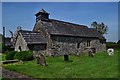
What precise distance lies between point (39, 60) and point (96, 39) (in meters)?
27.2

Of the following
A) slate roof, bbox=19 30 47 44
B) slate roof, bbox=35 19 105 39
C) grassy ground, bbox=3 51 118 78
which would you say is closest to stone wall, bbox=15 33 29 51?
slate roof, bbox=19 30 47 44

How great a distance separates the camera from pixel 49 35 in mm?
33438

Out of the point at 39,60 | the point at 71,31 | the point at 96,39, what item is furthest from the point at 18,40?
the point at 96,39

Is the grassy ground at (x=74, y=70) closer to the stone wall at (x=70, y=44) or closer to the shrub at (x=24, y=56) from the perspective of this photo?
the shrub at (x=24, y=56)

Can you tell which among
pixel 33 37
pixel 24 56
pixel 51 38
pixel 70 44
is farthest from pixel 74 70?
pixel 70 44

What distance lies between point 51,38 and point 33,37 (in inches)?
125

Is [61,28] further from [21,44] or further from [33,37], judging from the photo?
[21,44]

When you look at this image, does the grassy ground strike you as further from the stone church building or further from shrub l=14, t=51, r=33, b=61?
the stone church building

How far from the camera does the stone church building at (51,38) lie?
31.9 meters

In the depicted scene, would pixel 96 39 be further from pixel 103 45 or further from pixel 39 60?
pixel 39 60

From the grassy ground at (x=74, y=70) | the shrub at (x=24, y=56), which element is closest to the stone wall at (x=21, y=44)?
the shrub at (x=24, y=56)

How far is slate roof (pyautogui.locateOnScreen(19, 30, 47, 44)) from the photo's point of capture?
31.1 m

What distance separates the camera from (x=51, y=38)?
1313 inches

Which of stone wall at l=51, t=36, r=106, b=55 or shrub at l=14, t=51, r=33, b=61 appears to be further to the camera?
stone wall at l=51, t=36, r=106, b=55
